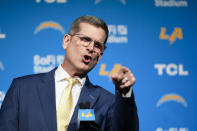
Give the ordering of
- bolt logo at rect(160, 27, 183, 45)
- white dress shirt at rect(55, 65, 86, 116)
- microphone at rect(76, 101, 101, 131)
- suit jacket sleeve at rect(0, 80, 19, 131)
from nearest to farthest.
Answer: microphone at rect(76, 101, 101, 131)
suit jacket sleeve at rect(0, 80, 19, 131)
white dress shirt at rect(55, 65, 86, 116)
bolt logo at rect(160, 27, 183, 45)

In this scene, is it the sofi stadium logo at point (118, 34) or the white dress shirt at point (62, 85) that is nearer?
the white dress shirt at point (62, 85)

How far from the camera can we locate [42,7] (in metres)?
2.66

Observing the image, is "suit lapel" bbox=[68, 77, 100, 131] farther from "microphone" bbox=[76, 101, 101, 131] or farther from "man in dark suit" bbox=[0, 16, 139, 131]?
"microphone" bbox=[76, 101, 101, 131]

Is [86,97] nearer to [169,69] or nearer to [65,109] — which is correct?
[65,109]

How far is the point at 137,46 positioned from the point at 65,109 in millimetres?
1513

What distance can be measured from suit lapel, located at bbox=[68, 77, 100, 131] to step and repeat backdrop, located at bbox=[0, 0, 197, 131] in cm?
112

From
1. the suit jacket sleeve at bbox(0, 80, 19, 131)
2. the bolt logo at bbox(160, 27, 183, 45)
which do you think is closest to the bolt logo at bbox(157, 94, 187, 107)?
the bolt logo at bbox(160, 27, 183, 45)

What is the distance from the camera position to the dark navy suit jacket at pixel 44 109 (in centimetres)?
118

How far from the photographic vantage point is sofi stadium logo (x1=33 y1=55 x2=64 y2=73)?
254cm

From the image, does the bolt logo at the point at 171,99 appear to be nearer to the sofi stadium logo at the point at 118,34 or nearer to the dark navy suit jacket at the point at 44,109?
the sofi stadium logo at the point at 118,34

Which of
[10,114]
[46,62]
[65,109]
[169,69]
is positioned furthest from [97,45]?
[169,69]

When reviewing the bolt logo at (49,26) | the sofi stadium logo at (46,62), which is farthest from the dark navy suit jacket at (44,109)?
the bolt logo at (49,26)

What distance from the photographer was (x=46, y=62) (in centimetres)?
255

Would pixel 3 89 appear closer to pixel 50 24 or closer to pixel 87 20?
pixel 50 24
